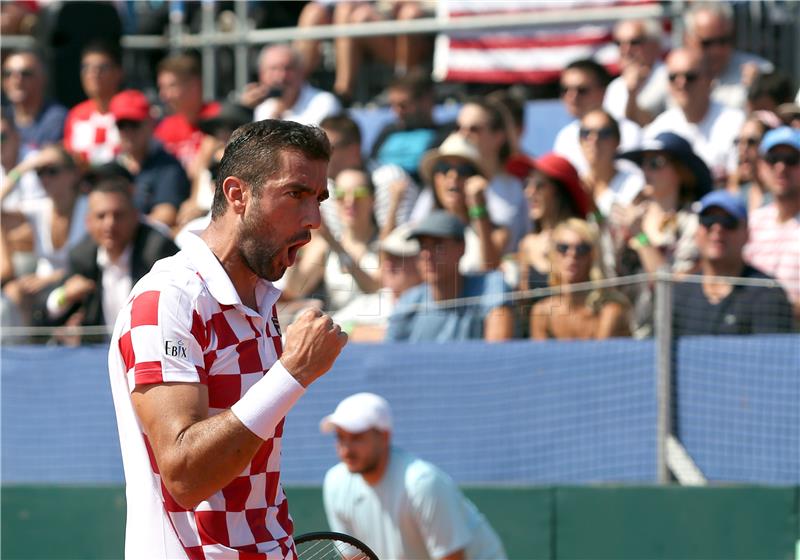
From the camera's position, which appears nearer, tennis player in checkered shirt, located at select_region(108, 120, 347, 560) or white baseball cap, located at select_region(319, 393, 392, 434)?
tennis player in checkered shirt, located at select_region(108, 120, 347, 560)

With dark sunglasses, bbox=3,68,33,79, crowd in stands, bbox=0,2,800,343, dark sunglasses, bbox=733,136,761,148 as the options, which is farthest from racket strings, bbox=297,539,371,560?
dark sunglasses, bbox=3,68,33,79

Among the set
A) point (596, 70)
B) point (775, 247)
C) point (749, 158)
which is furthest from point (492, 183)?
point (775, 247)

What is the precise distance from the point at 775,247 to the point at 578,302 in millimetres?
1102

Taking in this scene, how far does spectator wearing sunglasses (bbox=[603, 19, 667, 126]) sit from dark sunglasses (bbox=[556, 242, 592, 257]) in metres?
2.13

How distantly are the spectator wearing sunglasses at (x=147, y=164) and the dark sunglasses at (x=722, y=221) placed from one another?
358 cm

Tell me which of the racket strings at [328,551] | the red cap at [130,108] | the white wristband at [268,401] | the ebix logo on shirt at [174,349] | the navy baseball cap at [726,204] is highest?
the red cap at [130,108]

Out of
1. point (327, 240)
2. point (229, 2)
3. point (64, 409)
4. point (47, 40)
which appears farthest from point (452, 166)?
point (47, 40)

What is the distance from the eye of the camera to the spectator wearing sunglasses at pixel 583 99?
929cm

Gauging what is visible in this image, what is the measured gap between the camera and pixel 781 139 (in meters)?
7.81

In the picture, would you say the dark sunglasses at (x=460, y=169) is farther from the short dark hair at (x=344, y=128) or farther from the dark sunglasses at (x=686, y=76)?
the dark sunglasses at (x=686, y=76)

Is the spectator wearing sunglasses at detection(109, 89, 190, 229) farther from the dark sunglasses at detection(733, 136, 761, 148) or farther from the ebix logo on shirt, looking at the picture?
the ebix logo on shirt

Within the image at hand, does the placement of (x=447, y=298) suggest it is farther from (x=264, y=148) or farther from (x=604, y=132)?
(x=264, y=148)

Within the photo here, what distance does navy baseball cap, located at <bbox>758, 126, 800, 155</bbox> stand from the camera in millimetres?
7789

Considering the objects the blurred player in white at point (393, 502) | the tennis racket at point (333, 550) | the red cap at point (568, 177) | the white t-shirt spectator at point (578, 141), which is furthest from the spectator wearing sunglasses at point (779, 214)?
the tennis racket at point (333, 550)
